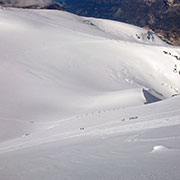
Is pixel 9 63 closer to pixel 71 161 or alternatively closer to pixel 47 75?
pixel 47 75

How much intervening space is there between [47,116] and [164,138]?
874cm

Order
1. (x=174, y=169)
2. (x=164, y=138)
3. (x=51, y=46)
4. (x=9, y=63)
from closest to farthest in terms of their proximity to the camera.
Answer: (x=174, y=169), (x=164, y=138), (x=9, y=63), (x=51, y=46)

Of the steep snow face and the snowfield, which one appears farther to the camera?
the steep snow face

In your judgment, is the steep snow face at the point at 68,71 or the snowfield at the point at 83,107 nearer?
the snowfield at the point at 83,107

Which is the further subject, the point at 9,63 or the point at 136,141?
the point at 9,63

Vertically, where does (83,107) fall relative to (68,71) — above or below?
below

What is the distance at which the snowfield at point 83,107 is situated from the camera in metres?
4.53

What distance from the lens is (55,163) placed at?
486cm

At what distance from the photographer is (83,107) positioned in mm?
15414

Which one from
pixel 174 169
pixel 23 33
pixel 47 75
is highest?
pixel 23 33

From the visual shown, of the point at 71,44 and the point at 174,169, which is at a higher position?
the point at 71,44

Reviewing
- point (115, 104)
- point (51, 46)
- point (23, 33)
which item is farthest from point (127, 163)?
point (23, 33)

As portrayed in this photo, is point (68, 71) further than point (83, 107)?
Yes

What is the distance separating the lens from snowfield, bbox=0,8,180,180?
453 centimetres
